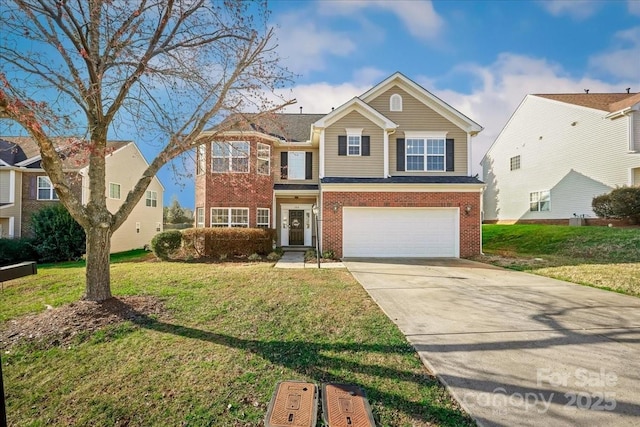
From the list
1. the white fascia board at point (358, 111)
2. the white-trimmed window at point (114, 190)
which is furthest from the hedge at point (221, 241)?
the white-trimmed window at point (114, 190)

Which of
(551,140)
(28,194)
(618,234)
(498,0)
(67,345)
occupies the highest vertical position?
(498,0)

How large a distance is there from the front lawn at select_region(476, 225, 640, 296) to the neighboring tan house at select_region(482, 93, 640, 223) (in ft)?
13.7

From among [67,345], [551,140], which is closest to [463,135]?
[551,140]

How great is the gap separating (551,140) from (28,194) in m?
32.3

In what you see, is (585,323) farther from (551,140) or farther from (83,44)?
(551,140)

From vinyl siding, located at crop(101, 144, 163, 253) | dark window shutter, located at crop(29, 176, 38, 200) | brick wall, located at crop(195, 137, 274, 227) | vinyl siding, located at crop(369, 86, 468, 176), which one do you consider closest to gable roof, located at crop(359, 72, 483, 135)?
vinyl siding, located at crop(369, 86, 468, 176)

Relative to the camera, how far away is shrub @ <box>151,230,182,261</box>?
41.9ft

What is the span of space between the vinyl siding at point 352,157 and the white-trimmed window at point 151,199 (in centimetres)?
1469

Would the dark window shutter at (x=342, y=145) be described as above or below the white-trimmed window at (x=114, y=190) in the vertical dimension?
above

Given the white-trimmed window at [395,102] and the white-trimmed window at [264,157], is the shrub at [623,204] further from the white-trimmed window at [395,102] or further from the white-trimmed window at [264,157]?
the white-trimmed window at [264,157]

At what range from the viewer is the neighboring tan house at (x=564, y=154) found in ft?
52.9

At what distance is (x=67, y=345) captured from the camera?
4.38 m

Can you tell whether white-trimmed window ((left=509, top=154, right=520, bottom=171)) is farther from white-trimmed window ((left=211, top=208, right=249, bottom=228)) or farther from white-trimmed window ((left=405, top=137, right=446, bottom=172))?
white-trimmed window ((left=211, top=208, right=249, bottom=228))

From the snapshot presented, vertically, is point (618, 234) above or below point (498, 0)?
below
